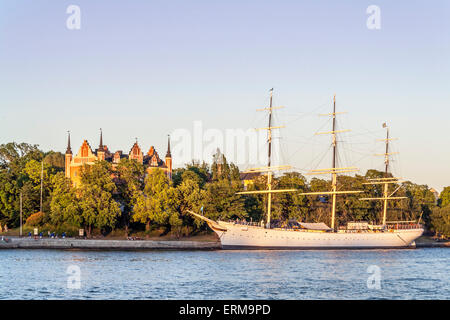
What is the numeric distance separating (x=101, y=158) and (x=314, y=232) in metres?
36.9

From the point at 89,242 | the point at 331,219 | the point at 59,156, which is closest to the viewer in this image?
the point at 89,242

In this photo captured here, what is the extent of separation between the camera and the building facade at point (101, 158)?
99375 millimetres

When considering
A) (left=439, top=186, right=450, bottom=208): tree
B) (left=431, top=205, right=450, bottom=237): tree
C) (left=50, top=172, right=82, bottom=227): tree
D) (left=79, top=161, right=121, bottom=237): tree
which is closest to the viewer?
(left=79, top=161, right=121, bottom=237): tree

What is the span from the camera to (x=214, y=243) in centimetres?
8062

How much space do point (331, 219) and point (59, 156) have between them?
2983 inches

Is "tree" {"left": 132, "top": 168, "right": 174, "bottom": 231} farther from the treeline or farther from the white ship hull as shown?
the white ship hull

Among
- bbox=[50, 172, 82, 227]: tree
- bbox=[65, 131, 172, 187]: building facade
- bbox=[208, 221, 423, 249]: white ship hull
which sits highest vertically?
bbox=[65, 131, 172, 187]: building facade

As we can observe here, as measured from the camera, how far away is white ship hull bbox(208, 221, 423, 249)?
80794mm

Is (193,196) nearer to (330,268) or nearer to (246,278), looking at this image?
(330,268)

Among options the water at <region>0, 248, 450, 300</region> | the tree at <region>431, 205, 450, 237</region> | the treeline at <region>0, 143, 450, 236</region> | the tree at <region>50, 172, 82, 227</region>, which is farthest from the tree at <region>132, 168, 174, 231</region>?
the tree at <region>431, 205, 450, 237</region>

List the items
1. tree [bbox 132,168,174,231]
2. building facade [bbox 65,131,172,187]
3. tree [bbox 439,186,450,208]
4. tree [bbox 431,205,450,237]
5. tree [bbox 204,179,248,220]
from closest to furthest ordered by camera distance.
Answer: tree [bbox 132,168,174,231] → tree [bbox 204,179,248,220] → building facade [bbox 65,131,172,187] → tree [bbox 431,205,450,237] → tree [bbox 439,186,450,208]

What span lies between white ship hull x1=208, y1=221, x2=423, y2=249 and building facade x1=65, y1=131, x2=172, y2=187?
19279 millimetres

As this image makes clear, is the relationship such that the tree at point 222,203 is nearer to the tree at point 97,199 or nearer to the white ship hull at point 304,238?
Result: the white ship hull at point 304,238
